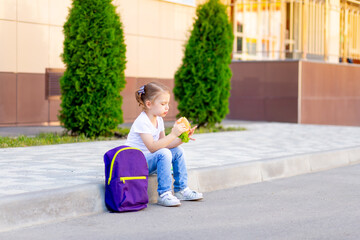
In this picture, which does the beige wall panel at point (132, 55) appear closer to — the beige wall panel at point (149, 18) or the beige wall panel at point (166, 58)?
the beige wall panel at point (149, 18)

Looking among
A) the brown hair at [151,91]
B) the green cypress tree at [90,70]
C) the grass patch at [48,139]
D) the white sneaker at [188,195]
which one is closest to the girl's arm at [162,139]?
the brown hair at [151,91]

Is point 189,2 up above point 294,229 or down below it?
above

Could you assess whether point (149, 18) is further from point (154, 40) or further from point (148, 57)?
point (148, 57)

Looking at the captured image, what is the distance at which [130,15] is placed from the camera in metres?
16.9

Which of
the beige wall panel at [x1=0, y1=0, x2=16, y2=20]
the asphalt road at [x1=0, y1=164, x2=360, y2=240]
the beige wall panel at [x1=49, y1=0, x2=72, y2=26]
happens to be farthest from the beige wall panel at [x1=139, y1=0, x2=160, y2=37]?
the asphalt road at [x1=0, y1=164, x2=360, y2=240]

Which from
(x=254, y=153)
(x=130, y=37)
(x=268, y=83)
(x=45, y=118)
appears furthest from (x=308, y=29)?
(x=254, y=153)

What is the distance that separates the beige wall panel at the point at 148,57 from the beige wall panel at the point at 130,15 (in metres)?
0.42

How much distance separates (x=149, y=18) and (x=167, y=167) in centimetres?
1163

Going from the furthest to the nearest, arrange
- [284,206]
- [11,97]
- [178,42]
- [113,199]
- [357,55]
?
[357,55], [178,42], [11,97], [284,206], [113,199]

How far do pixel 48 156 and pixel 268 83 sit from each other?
11.4 meters

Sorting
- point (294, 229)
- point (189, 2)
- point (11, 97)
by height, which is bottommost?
point (294, 229)

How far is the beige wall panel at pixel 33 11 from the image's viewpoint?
14219 mm

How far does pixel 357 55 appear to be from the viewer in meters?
22.6

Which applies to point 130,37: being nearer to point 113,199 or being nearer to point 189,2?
point 189,2
